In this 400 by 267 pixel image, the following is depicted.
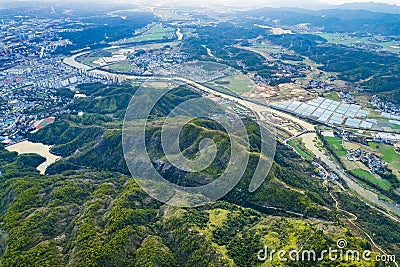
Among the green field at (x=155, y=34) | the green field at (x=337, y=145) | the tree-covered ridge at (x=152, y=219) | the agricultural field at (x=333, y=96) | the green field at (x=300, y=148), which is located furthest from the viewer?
the green field at (x=155, y=34)

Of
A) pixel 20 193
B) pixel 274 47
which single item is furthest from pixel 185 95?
pixel 274 47

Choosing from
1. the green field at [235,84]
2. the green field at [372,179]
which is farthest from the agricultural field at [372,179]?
the green field at [235,84]

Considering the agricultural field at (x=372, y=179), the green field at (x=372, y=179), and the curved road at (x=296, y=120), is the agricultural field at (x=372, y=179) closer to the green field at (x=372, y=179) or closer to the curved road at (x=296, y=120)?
the green field at (x=372, y=179)

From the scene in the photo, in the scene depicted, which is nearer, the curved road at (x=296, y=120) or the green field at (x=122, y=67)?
Answer: the curved road at (x=296, y=120)

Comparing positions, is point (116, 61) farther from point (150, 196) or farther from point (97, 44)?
point (150, 196)

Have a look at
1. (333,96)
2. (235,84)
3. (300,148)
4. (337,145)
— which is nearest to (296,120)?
(337,145)

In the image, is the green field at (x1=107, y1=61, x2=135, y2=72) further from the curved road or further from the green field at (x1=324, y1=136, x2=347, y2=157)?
the green field at (x1=324, y1=136, x2=347, y2=157)

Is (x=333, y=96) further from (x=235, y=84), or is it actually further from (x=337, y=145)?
(x=337, y=145)
